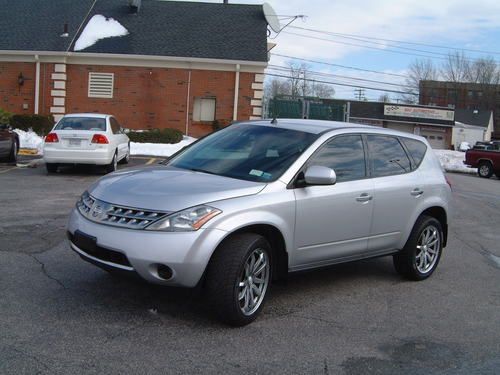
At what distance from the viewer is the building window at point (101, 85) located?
2712cm

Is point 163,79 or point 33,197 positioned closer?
point 33,197

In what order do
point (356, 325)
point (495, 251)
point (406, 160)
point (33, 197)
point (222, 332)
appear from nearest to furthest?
1. point (222, 332)
2. point (356, 325)
3. point (406, 160)
4. point (495, 251)
5. point (33, 197)

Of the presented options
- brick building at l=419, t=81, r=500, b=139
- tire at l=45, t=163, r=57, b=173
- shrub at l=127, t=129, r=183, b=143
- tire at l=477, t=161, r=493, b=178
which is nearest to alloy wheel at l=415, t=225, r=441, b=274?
tire at l=45, t=163, r=57, b=173

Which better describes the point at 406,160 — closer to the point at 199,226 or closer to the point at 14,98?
the point at 199,226

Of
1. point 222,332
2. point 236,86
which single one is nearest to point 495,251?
point 222,332

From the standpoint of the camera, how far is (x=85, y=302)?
512 cm

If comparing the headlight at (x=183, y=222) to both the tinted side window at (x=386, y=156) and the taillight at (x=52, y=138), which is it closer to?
the tinted side window at (x=386, y=156)

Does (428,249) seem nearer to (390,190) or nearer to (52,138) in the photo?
(390,190)

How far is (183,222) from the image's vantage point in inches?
178

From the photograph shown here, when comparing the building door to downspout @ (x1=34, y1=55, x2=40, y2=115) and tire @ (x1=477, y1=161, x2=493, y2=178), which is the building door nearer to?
tire @ (x1=477, y1=161, x2=493, y2=178)

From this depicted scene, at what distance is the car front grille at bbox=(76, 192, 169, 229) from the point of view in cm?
455

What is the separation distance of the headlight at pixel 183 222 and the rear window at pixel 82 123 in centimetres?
1023

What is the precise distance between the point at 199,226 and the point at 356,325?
1680 mm

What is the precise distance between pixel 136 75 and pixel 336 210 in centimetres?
2301
